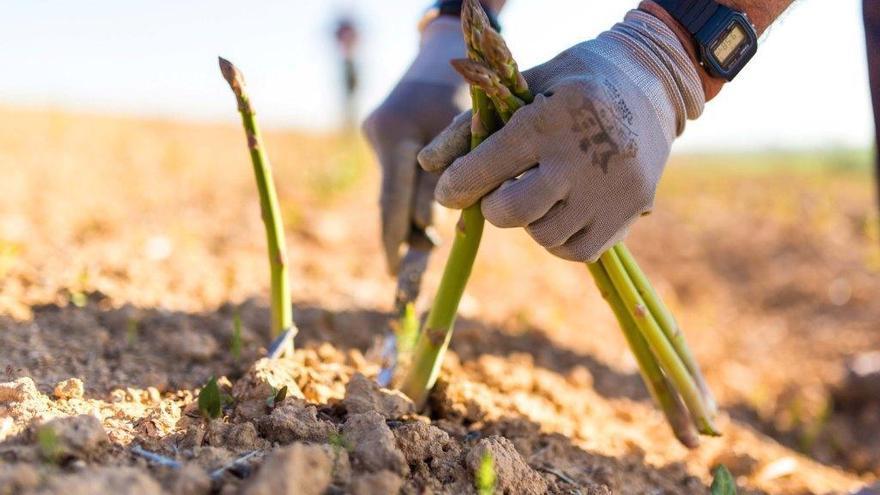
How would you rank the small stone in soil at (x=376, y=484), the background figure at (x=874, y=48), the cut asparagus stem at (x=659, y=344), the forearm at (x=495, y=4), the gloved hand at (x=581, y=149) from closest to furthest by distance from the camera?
the small stone in soil at (x=376, y=484)
the gloved hand at (x=581, y=149)
the cut asparagus stem at (x=659, y=344)
the background figure at (x=874, y=48)
the forearm at (x=495, y=4)

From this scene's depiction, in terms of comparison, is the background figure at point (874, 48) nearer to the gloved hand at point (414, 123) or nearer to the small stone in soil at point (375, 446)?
the gloved hand at point (414, 123)

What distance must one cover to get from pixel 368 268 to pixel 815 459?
6.45ft

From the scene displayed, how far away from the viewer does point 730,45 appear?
1526 millimetres

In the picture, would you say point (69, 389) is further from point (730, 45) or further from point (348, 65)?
point (348, 65)

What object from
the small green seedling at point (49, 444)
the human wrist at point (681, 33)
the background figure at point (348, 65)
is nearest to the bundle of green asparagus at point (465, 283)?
the human wrist at point (681, 33)

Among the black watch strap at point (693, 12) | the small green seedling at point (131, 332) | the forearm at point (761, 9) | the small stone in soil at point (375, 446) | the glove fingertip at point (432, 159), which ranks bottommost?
the small green seedling at point (131, 332)

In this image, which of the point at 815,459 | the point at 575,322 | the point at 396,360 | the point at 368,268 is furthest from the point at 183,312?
the point at 815,459

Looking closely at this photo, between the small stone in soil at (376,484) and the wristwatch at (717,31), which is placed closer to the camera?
the small stone in soil at (376,484)

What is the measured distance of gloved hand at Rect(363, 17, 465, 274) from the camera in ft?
6.54

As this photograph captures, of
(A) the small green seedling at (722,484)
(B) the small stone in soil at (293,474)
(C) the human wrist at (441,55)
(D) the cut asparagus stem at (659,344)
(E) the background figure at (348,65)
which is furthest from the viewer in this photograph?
(E) the background figure at (348,65)

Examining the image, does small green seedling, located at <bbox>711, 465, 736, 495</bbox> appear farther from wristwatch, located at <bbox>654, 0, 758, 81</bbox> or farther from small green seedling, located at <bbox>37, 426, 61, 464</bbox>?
small green seedling, located at <bbox>37, 426, 61, 464</bbox>

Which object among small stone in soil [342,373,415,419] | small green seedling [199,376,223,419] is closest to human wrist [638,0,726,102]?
small stone in soil [342,373,415,419]

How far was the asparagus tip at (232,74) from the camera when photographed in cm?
144

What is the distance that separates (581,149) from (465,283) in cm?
38
